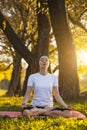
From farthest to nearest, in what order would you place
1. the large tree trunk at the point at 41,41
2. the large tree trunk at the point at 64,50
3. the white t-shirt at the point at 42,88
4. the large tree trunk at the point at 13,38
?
the large tree trunk at the point at 41,41, the large tree trunk at the point at 13,38, the large tree trunk at the point at 64,50, the white t-shirt at the point at 42,88

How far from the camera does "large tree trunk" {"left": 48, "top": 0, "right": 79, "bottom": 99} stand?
2198cm

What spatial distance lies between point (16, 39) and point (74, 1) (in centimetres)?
388

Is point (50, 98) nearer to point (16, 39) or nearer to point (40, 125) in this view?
point (40, 125)

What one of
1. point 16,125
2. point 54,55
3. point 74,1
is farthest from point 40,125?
point 54,55

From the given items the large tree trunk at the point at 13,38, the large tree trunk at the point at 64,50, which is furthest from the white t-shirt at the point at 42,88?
the large tree trunk at the point at 13,38

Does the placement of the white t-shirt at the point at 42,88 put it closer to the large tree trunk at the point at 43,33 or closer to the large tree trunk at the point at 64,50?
the large tree trunk at the point at 64,50

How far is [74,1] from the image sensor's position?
2350 centimetres

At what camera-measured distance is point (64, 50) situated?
22.2 meters

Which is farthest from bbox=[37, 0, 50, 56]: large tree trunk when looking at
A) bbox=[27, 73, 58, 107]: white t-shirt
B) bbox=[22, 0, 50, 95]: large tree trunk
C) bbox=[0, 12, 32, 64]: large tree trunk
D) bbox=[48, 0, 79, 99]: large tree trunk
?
bbox=[27, 73, 58, 107]: white t-shirt

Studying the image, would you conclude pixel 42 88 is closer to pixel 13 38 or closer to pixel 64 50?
pixel 64 50

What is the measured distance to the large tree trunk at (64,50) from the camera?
2198cm

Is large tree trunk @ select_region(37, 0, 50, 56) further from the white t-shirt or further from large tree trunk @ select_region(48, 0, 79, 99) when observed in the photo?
the white t-shirt

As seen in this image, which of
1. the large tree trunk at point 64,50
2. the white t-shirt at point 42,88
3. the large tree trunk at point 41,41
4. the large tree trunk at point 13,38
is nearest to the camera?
the white t-shirt at point 42,88

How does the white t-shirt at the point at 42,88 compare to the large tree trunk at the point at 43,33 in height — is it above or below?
below
